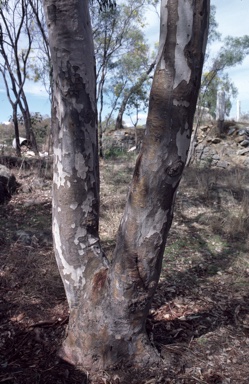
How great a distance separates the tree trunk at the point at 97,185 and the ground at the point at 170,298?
0.24m

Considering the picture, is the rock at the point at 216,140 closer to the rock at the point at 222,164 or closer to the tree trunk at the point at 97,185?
the rock at the point at 222,164

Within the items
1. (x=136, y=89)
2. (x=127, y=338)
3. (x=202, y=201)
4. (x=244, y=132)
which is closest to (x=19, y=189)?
(x=202, y=201)

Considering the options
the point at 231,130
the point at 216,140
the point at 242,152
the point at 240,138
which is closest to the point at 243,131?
the point at 240,138

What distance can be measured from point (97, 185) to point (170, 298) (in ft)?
5.38

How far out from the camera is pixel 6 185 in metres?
6.98

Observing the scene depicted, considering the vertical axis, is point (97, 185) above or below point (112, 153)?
above

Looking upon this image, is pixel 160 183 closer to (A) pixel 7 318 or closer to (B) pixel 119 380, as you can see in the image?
(B) pixel 119 380

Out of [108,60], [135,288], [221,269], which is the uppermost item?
[108,60]

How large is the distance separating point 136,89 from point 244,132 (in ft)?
17.3

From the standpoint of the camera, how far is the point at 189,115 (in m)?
1.91

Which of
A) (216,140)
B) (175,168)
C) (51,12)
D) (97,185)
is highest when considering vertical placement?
(51,12)

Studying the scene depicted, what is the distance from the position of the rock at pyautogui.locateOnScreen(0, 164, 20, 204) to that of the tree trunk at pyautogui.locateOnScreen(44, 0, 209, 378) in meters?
4.77

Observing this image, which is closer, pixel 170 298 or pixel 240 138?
pixel 170 298

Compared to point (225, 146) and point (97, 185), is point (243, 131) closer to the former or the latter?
point (225, 146)
